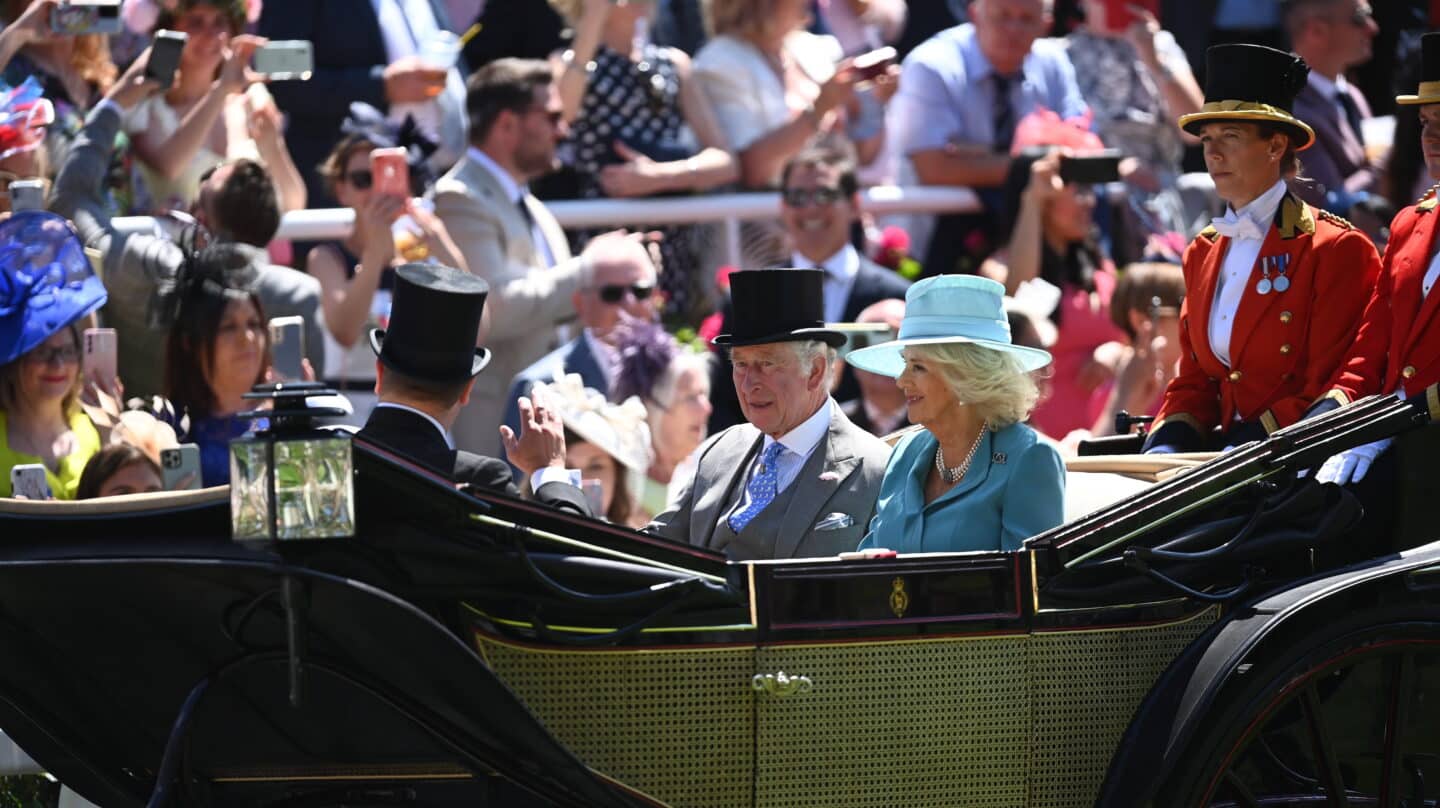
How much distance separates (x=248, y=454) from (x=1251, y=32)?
807 centimetres

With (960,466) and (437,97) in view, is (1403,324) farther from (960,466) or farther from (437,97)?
(437,97)

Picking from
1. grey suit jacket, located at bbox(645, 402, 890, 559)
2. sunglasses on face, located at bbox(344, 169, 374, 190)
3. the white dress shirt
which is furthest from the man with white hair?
the white dress shirt

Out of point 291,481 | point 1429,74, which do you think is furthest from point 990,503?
point 291,481

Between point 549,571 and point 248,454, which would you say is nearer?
point 248,454

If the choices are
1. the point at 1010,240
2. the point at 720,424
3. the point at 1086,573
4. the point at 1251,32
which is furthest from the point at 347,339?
the point at 1251,32

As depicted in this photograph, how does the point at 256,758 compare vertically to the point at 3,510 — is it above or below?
below

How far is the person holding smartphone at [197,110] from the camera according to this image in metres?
7.32

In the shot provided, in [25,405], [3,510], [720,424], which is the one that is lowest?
[720,424]

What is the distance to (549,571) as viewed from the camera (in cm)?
419

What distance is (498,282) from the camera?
7797 millimetres

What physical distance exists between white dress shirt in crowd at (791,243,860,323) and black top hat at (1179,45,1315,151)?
2776mm

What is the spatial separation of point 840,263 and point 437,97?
175 centimetres

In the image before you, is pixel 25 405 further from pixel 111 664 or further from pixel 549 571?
pixel 549 571

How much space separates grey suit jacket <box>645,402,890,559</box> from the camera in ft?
17.2
